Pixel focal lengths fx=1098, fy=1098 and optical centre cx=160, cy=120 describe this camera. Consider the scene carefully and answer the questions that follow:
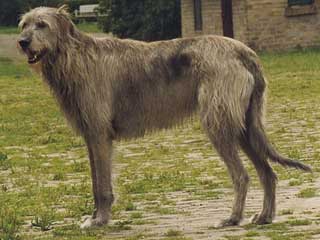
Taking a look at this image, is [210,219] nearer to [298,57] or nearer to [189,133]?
[189,133]

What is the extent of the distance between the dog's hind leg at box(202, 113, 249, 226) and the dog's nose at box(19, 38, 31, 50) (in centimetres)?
174

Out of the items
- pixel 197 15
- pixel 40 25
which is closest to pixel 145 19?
pixel 197 15

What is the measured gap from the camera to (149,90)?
33.5 feet

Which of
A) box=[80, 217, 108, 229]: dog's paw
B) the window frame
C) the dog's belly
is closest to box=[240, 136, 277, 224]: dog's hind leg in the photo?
the dog's belly

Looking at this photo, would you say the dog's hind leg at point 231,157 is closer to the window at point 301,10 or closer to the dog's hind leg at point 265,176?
the dog's hind leg at point 265,176

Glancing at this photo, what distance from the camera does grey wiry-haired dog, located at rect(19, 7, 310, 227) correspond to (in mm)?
9809

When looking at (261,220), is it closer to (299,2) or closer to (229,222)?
(229,222)

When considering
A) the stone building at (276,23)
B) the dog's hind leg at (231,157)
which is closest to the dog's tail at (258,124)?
the dog's hind leg at (231,157)

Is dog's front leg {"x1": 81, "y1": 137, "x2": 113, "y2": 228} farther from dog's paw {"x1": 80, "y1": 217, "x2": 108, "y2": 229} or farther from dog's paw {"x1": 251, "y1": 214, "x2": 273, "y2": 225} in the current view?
dog's paw {"x1": 251, "y1": 214, "x2": 273, "y2": 225}

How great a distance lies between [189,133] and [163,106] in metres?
7.50

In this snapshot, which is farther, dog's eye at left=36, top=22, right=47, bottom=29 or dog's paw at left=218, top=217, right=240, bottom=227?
dog's eye at left=36, top=22, right=47, bottom=29

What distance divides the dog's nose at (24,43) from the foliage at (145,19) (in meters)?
32.6

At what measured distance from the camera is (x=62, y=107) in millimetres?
10359

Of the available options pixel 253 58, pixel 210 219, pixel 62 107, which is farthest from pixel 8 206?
pixel 253 58
